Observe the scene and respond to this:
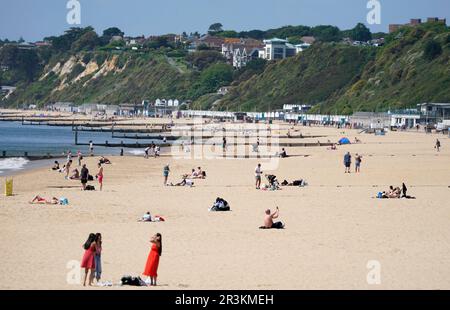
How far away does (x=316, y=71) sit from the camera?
15188cm

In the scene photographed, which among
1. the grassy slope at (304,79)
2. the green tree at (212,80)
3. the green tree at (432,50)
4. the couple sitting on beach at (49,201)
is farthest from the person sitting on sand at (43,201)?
the green tree at (212,80)

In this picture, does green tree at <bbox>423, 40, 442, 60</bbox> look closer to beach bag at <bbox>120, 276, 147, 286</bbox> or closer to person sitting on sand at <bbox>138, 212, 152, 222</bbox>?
person sitting on sand at <bbox>138, 212, 152, 222</bbox>

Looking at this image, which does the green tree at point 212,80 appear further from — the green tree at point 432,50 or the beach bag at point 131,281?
the beach bag at point 131,281

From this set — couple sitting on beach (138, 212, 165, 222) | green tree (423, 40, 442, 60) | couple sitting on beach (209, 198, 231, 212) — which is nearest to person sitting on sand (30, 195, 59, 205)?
couple sitting on beach (138, 212, 165, 222)

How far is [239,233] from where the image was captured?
66.1 feet

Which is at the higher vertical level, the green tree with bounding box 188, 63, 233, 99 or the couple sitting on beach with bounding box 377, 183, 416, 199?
the green tree with bounding box 188, 63, 233, 99

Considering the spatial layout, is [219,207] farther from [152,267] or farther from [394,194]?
[152,267]

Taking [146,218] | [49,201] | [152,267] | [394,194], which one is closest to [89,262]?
[152,267]

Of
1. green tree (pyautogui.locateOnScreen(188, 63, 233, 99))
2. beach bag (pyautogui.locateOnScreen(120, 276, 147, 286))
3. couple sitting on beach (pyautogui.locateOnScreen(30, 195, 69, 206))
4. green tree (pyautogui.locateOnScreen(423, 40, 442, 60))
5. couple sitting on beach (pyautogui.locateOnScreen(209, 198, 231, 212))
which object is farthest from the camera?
green tree (pyautogui.locateOnScreen(188, 63, 233, 99))

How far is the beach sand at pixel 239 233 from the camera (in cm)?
1548

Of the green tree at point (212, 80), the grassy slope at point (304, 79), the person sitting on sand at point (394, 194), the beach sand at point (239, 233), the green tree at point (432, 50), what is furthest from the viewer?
the green tree at point (212, 80)

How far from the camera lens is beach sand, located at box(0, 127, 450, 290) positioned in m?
15.5

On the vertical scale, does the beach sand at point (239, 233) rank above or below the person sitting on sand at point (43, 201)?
below

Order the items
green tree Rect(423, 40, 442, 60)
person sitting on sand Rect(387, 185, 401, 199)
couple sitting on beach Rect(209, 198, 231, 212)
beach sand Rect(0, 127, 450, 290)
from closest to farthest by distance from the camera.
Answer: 1. beach sand Rect(0, 127, 450, 290)
2. couple sitting on beach Rect(209, 198, 231, 212)
3. person sitting on sand Rect(387, 185, 401, 199)
4. green tree Rect(423, 40, 442, 60)
